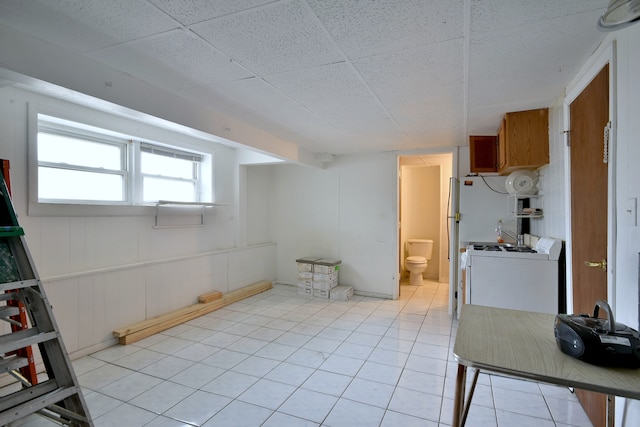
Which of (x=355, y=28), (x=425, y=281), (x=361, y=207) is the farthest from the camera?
(x=425, y=281)

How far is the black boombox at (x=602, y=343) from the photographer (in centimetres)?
103

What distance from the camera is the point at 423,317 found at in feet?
13.3

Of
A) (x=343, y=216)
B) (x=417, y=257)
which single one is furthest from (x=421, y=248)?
(x=343, y=216)

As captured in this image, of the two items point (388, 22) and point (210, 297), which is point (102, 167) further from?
point (388, 22)

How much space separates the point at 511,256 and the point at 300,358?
225 centimetres

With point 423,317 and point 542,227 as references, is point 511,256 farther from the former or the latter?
point 423,317

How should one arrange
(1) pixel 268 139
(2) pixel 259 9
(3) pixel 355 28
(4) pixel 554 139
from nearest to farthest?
(2) pixel 259 9 < (3) pixel 355 28 < (4) pixel 554 139 < (1) pixel 268 139

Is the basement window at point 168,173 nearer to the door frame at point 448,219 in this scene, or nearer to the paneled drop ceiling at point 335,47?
the paneled drop ceiling at point 335,47

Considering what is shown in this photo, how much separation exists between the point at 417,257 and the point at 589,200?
4101 millimetres

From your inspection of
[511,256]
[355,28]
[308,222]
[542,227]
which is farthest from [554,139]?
[308,222]

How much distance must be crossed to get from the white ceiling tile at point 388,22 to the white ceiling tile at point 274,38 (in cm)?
9

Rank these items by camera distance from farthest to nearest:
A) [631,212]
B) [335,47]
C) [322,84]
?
1. [322,84]
2. [335,47]
3. [631,212]

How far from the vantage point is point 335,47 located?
1.80 meters

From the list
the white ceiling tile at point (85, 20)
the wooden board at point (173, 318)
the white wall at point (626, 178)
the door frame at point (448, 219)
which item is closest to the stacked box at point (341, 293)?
the door frame at point (448, 219)
